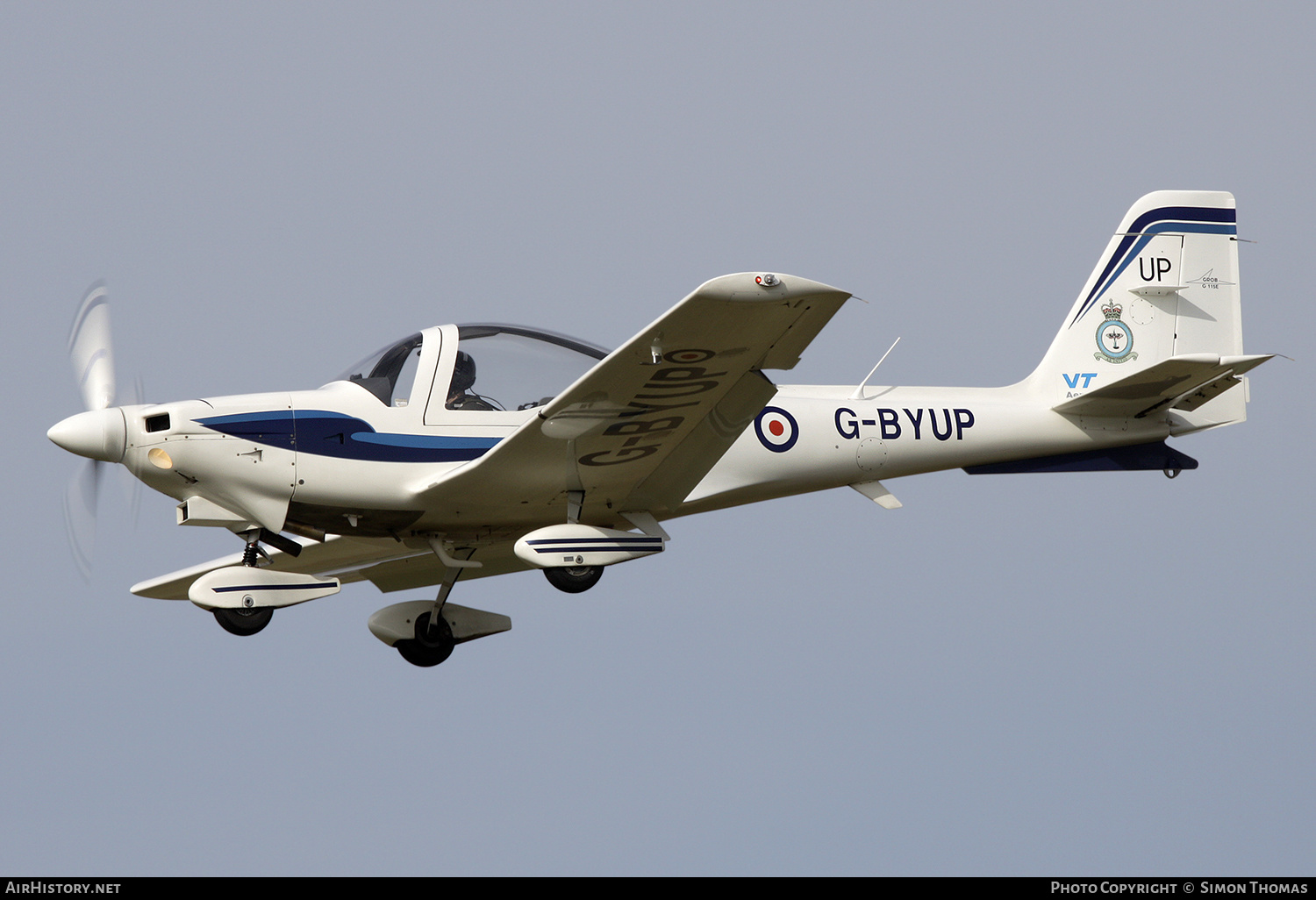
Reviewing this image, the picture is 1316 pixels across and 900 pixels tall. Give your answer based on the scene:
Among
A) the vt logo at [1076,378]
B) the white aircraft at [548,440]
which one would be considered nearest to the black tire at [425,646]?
the white aircraft at [548,440]

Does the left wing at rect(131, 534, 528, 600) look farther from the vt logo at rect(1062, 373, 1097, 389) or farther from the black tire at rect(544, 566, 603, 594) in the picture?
the vt logo at rect(1062, 373, 1097, 389)

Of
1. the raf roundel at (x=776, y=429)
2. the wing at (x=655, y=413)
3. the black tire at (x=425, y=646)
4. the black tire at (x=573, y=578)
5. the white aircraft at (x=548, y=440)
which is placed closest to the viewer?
the wing at (x=655, y=413)

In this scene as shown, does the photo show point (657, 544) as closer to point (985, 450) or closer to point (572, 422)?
point (572, 422)

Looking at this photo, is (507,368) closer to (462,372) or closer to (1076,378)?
(462,372)

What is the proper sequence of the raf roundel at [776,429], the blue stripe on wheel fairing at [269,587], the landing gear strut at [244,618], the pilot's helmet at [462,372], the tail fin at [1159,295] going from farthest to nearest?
the tail fin at [1159,295] → the raf roundel at [776,429] → the pilot's helmet at [462,372] → the landing gear strut at [244,618] → the blue stripe on wheel fairing at [269,587]

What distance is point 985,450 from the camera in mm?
12133

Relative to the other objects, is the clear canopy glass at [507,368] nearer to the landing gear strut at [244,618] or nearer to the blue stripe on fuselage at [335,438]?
the blue stripe on fuselage at [335,438]

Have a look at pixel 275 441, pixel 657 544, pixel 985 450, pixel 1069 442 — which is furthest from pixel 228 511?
pixel 1069 442

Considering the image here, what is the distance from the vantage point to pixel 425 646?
1193 centimetres

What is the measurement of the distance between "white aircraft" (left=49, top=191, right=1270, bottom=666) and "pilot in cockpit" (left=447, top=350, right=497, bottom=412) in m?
0.01

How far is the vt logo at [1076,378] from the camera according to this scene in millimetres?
12797

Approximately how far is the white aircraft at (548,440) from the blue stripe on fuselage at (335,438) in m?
0.01

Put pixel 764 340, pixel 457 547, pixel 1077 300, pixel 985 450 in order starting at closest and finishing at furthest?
pixel 764 340
pixel 457 547
pixel 985 450
pixel 1077 300
